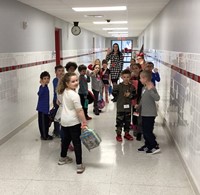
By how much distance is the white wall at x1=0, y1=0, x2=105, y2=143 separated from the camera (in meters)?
4.92

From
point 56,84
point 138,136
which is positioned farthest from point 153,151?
point 56,84

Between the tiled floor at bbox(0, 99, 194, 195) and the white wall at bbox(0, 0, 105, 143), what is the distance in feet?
2.22

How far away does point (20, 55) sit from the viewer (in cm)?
562

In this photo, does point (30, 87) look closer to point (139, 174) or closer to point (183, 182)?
point (139, 174)

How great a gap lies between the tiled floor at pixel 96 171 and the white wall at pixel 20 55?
68cm

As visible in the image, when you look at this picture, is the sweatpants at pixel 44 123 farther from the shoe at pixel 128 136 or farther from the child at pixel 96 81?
the child at pixel 96 81

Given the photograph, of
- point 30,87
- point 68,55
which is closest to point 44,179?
point 30,87

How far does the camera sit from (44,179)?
11.4ft

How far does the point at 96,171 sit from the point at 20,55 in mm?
3035

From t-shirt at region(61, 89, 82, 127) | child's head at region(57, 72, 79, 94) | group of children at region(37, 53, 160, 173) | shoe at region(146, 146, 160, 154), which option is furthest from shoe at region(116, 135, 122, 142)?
child's head at region(57, 72, 79, 94)

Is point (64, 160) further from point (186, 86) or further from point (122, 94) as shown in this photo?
point (186, 86)

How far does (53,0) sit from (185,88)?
3140mm

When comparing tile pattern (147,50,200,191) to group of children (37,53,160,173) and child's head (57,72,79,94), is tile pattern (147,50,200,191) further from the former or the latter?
child's head (57,72,79,94)

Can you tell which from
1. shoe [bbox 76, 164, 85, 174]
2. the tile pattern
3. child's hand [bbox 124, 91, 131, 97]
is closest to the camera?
the tile pattern
